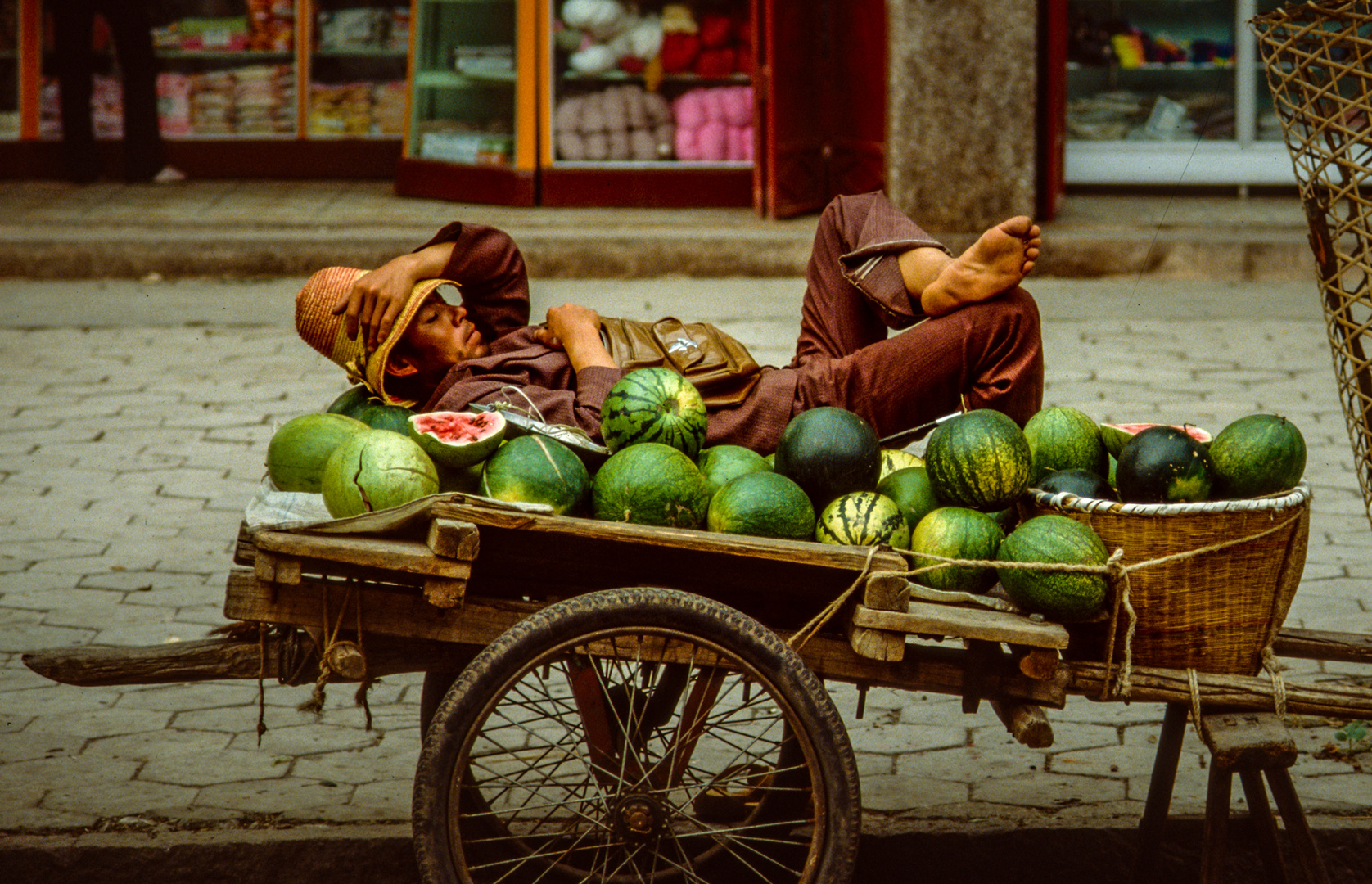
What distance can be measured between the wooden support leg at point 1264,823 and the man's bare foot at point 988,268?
3.95ft

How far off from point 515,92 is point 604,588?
24.8ft

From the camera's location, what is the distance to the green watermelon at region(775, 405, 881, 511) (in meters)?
2.88

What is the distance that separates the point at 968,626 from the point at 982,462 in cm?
40

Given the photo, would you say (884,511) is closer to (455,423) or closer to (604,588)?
(604,588)

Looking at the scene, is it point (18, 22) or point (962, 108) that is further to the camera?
point (18, 22)

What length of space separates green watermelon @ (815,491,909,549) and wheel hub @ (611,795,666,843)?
589mm

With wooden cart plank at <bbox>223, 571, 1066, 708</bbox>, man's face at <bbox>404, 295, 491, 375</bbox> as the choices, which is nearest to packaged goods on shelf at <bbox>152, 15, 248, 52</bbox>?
man's face at <bbox>404, 295, 491, 375</bbox>

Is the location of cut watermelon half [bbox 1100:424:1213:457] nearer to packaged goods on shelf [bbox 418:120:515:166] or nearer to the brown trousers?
the brown trousers

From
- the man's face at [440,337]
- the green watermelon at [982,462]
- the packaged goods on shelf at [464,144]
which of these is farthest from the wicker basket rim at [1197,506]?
the packaged goods on shelf at [464,144]

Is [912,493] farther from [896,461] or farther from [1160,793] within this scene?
[1160,793]

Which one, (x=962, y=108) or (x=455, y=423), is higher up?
(x=962, y=108)

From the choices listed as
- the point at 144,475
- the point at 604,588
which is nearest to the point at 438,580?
the point at 604,588

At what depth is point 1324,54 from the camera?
259 cm

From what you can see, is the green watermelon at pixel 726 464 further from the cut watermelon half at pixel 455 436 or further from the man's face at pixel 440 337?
the man's face at pixel 440 337
